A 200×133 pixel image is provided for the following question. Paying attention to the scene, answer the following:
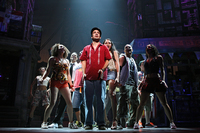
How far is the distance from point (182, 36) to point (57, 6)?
10.4 m

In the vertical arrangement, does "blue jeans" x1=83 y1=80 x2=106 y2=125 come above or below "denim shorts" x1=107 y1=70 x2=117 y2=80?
below

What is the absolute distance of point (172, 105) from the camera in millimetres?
7973

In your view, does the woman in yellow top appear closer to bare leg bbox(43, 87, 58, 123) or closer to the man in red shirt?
bare leg bbox(43, 87, 58, 123)

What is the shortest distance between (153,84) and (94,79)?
53.6 inches

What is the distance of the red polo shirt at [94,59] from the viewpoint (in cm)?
299

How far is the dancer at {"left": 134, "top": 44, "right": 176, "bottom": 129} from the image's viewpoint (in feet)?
10.9

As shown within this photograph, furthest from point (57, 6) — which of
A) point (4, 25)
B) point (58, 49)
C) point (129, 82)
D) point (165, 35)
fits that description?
point (129, 82)

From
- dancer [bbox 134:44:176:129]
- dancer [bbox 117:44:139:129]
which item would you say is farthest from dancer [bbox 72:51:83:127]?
dancer [bbox 134:44:176:129]

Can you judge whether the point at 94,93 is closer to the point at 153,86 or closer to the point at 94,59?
the point at 94,59

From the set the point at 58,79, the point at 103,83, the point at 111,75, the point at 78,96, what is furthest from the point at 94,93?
the point at 78,96

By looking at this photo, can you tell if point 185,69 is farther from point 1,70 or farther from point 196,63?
point 1,70

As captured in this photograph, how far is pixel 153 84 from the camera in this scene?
340 cm

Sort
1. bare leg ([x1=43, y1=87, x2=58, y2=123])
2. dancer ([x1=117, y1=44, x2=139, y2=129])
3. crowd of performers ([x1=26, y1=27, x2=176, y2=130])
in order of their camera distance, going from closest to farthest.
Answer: crowd of performers ([x1=26, y1=27, x2=176, y2=130]) → bare leg ([x1=43, y1=87, x2=58, y2=123]) → dancer ([x1=117, y1=44, x2=139, y2=129])

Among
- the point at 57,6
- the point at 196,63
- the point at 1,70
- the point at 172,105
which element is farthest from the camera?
the point at 57,6
